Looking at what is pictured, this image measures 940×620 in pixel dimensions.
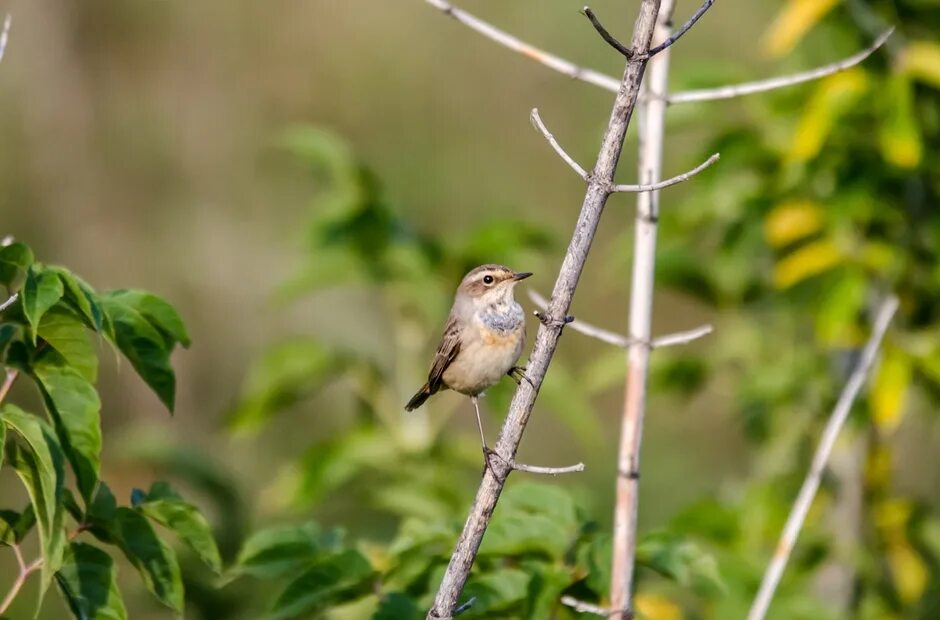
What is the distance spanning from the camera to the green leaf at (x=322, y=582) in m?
3.37

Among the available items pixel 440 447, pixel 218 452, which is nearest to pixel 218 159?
pixel 218 452

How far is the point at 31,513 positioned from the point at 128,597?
5.06 meters

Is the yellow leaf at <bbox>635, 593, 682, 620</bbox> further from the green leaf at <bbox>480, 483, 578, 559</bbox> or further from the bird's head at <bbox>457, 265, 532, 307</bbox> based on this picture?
the green leaf at <bbox>480, 483, 578, 559</bbox>

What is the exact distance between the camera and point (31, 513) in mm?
2857

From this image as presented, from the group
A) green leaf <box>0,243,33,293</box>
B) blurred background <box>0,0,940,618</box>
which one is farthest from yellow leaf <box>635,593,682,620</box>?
green leaf <box>0,243,33,293</box>

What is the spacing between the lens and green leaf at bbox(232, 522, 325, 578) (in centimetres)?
350

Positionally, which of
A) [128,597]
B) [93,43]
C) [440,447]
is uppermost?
[93,43]

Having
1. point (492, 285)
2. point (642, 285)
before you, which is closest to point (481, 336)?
point (492, 285)

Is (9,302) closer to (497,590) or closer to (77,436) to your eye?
(77,436)

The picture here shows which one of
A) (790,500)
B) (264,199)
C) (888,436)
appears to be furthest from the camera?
(264,199)

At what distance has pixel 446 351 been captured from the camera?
4324 millimetres

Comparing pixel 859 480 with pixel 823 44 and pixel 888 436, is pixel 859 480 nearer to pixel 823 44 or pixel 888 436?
pixel 888 436

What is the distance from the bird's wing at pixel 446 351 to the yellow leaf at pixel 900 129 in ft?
6.27

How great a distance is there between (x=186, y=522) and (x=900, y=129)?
3239 millimetres
